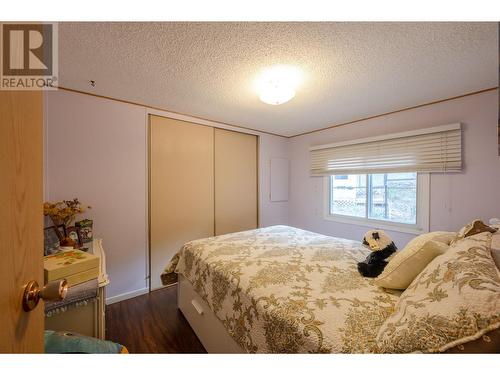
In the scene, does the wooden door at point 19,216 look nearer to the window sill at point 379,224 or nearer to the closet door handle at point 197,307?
the closet door handle at point 197,307

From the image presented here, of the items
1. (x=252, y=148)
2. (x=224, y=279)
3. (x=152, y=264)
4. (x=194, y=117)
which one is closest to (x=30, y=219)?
(x=224, y=279)

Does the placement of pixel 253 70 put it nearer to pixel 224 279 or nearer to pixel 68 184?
pixel 224 279

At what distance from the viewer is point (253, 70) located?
1.63 metres

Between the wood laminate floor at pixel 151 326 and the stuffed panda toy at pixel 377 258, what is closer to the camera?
the stuffed panda toy at pixel 377 258

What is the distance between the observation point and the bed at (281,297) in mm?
868

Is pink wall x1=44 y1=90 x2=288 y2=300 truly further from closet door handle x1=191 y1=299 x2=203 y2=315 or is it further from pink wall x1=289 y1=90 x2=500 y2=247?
pink wall x1=289 y1=90 x2=500 y2=247

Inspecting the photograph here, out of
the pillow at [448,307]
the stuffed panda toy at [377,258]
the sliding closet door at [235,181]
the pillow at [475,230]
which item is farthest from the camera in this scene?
the sliding closet door at [235,181]

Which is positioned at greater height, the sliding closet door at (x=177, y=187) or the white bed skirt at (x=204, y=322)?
the sliding closet door at (x=177, y=187)

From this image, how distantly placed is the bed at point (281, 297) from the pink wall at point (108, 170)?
2.29 ft

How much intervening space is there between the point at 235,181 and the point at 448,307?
2.78m

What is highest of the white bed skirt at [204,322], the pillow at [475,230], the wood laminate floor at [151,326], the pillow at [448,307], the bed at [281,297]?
the pillow at [475,230]

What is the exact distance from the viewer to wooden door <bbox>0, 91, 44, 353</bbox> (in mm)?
507

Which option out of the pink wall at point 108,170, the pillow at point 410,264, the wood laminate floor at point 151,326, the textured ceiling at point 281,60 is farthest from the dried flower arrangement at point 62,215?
the pillow at point 410,264

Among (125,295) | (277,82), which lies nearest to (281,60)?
(277,82)
